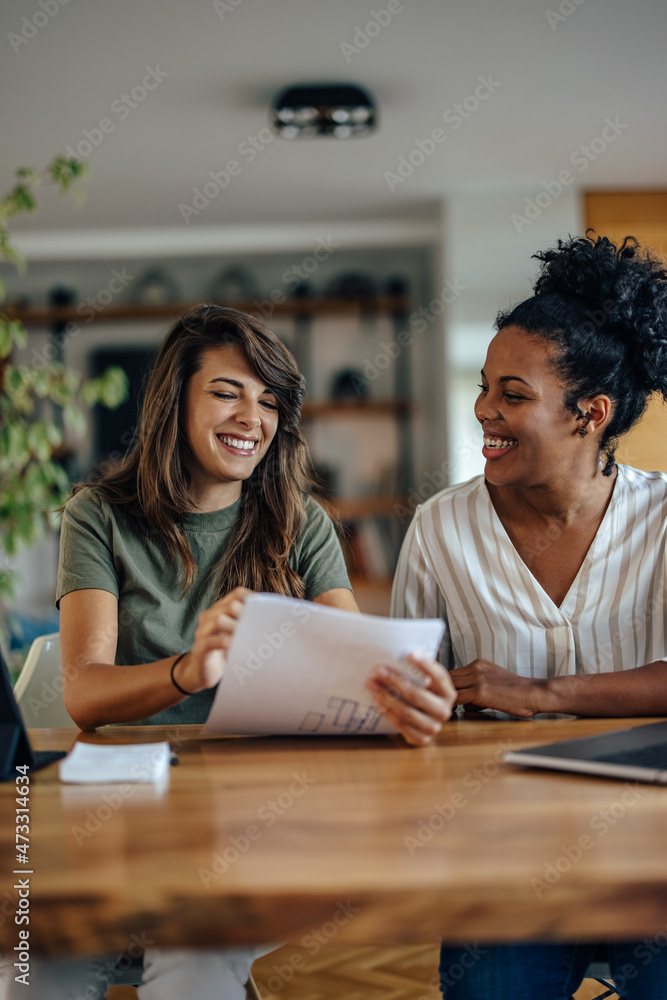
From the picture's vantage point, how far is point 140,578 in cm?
145

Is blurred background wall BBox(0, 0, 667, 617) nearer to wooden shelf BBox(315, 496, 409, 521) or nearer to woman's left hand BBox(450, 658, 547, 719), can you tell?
wooden shelf BBox(315, 496, 409, 521)

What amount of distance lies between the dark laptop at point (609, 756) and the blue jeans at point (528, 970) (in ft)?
0.85

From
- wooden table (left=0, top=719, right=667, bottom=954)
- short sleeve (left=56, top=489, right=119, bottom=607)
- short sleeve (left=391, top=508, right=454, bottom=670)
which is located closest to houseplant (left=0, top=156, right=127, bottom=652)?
short sleeve (left=56, top=489, right=119, bottom=607)

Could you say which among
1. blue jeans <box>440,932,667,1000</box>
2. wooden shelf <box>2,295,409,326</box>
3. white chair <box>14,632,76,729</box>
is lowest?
blue jeans <box>440,932,667,1000</box>

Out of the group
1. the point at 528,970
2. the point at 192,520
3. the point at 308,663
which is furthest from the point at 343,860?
the point at 192,520

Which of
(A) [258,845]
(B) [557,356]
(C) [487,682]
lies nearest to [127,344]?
(B) [557,356]

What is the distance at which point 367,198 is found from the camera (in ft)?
14.6

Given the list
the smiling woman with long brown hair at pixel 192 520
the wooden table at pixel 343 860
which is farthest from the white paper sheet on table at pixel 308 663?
the smiling woman with long brown hair at pixel 192 520

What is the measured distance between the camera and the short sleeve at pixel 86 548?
4.49 ft

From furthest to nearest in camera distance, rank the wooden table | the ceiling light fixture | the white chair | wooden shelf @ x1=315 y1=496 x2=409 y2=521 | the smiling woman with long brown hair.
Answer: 1. wooden shelf @ x1=315 y1=496 x2=409 y2=521
2. the ceiling light fixture
3. the white chair
4. the smiling woman with long brown hair
5. the wooden table

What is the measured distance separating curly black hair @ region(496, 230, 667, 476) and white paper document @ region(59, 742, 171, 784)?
98cm

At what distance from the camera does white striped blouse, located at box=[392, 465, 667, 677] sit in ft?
4.81

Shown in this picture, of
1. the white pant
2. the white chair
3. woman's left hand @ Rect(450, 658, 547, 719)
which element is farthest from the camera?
the white chair

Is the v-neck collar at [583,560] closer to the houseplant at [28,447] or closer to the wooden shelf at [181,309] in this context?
the houseplant at [28,447]
